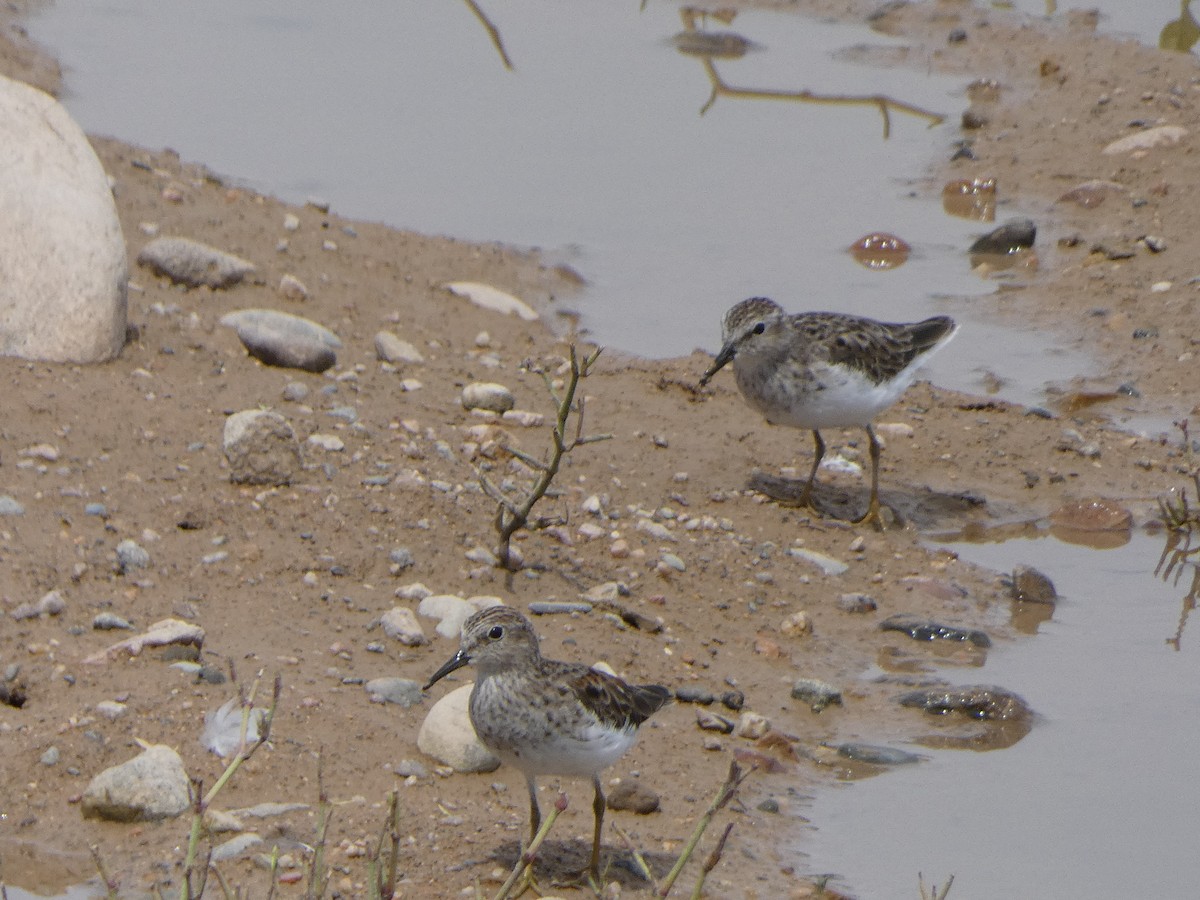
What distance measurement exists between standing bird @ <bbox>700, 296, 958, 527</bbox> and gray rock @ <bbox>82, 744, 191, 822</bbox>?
13.3 ft

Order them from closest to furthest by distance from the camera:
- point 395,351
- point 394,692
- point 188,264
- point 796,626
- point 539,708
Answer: point 539,708, point 394,692, point 796,626, point 395,351, point 188,264

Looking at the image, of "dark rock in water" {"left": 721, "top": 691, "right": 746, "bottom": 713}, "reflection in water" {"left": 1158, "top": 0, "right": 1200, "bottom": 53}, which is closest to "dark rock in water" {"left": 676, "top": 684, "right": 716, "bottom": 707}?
"dark rock in water" {"left": 721, "top": 691, "right": 746, "bottom": 713}

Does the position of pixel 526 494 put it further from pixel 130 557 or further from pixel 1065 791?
pixel 1065 791

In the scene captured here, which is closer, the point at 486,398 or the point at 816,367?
the point at 816,367

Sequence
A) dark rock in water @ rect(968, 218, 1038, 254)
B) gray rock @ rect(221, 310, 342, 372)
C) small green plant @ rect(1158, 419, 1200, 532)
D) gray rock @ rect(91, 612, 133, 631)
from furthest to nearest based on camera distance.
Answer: dark rock in water @ rect(968, 218, 1038, 254)
gray rock @ rect(221, 310, 342, 372)
small green plant @ rect(1158, 419, 1200, 532)
gray rock @ rect(91, 612, 133, 631)

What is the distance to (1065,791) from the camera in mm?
6570

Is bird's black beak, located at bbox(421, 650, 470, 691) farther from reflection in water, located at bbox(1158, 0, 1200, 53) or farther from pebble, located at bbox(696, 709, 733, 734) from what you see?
reflection in water, located at bbox(1158, 0, 1200, 53)

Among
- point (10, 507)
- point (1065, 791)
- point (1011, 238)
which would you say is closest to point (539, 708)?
point (1065, 791)

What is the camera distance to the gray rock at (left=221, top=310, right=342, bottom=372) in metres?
9.42

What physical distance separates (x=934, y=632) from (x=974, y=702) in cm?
69

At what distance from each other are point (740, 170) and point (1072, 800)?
26.6 feet

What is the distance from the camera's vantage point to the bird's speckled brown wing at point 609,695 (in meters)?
5.93

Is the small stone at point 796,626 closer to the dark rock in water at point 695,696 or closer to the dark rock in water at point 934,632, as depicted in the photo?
the dark rock in water at point 934,632

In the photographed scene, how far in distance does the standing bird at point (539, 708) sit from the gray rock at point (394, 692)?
573 mm
